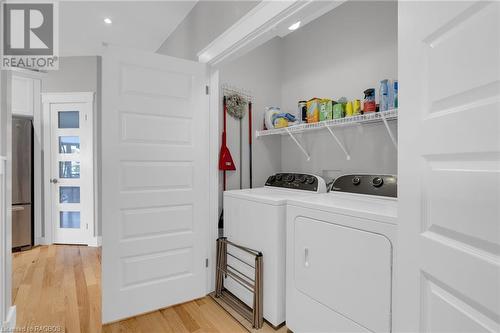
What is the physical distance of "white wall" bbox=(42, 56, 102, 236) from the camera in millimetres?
3840

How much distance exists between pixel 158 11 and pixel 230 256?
8.19 ft

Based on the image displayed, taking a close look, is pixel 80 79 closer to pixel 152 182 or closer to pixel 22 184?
pixel 22 184

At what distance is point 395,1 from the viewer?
1.98 m

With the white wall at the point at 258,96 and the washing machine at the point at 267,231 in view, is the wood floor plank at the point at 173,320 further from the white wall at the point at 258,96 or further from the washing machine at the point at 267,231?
the white wall at the point at 258,96

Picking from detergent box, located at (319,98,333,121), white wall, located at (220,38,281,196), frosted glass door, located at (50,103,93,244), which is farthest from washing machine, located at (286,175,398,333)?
frosted glass door, located at (50,103,93,244)

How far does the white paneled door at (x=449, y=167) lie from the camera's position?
0.58 m

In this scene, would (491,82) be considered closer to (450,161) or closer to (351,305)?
(450,161)

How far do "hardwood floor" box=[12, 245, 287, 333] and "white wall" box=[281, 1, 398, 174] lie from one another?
59.3 inches

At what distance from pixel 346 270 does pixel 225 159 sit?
1.49 metres

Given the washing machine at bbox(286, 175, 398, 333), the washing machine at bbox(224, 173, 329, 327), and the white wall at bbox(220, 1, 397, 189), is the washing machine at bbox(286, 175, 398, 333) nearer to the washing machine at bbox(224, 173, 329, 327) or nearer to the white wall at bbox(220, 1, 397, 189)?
the washing machine at bbox(224, 173, 329, 327)

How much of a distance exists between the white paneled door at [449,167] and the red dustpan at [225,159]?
1.79 m

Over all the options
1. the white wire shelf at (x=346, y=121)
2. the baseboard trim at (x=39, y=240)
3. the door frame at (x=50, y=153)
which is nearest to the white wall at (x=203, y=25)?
the white wire shelf at (x=346, y=121)

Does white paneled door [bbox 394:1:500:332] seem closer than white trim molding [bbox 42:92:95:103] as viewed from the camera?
Yes

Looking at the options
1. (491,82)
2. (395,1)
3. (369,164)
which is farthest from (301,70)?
(491,82)
